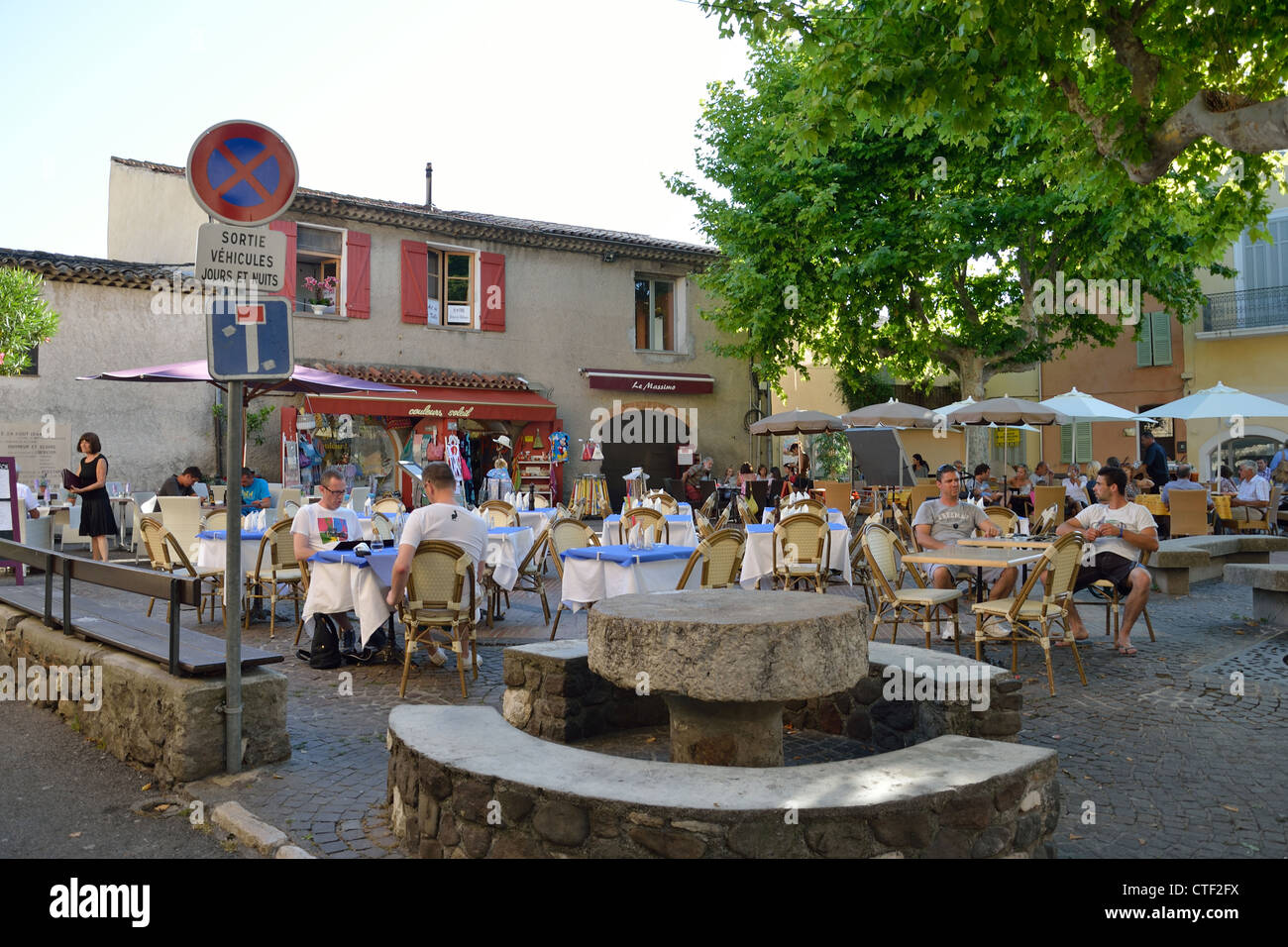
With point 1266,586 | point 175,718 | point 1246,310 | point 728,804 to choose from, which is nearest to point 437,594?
point 175,718

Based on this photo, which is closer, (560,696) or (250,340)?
(250,340)

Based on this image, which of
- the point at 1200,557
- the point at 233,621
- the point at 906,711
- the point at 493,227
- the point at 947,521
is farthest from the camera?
the point at 493,227

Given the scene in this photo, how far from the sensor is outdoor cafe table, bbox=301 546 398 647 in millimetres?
6531

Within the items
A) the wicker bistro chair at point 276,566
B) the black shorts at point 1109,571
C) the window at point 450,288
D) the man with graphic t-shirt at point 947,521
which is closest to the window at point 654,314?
the window at point 450,288

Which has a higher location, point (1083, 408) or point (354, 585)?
point (1083, 408)

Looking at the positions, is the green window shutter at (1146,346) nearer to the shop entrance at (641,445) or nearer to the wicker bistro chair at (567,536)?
the shop entrance at (641,445)

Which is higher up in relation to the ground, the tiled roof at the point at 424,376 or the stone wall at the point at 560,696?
the tiled roof at the point at 424,376

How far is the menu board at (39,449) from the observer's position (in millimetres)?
16109

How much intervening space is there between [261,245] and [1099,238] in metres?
17.1

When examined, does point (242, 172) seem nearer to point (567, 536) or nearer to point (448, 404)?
point (567, 536)

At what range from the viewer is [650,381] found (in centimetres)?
2284

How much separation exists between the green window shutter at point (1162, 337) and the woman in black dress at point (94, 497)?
932 inches

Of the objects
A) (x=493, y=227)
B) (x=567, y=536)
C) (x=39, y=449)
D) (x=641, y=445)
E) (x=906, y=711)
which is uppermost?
(x=493, y=227)

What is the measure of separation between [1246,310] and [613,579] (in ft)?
72.0
